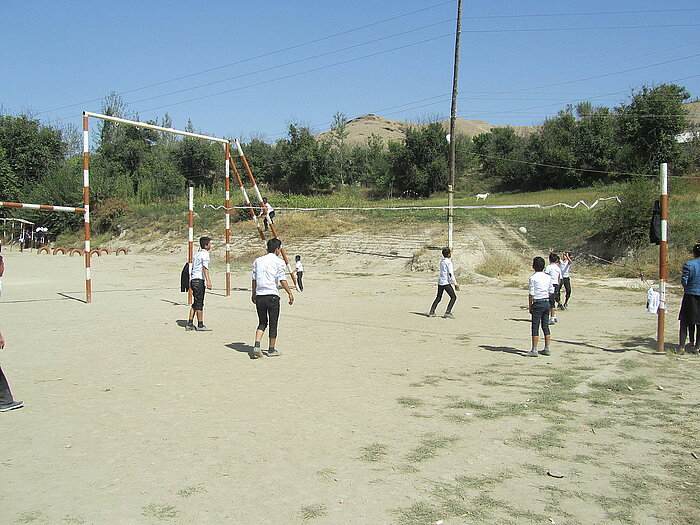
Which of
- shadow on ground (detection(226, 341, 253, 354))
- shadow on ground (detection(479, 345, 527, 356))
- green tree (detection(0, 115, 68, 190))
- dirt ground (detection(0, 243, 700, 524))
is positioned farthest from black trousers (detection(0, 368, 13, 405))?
green tree (detection(0, 115, 68, 190))

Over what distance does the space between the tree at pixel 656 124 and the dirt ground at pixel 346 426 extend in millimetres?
36812

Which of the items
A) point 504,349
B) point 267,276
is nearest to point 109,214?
point 267,276

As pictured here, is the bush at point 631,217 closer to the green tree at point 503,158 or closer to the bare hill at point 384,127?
A: the green tree at point 503,158

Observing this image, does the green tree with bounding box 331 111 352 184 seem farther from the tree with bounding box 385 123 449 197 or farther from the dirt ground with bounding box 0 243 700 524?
the dirt ground with bounding box 0 243 700 524

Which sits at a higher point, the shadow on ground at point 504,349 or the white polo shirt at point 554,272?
the white polo shirt at point 554,272

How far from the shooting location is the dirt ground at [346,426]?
4.53m

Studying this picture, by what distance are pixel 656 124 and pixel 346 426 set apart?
46.3 m

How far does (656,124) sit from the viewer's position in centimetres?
4462

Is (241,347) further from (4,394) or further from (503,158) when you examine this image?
(503,158)

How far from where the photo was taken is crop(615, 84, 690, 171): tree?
44281 millimetres

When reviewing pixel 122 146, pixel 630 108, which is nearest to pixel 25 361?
pixel 630 108

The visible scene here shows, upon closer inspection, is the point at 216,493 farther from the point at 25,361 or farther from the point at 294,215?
the point at 294,215

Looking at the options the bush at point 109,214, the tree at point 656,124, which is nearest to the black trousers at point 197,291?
the bush at point 109,214

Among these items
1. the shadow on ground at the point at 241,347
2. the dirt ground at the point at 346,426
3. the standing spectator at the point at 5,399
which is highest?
the standing spectator at the point at 5,399
